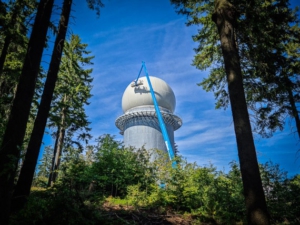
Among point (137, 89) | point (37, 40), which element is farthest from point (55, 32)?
point (137, 89)

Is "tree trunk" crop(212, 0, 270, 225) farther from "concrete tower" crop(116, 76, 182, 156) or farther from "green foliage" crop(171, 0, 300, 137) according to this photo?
"concrete tower" crop(116, 76, 182, 156)

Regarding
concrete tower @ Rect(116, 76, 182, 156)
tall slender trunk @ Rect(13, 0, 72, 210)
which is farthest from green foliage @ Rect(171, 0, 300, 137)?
concrete tower @ Rect(116, 76, 182, 156)

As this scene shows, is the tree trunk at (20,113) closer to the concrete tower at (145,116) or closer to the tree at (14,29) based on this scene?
the tree at (14,29)

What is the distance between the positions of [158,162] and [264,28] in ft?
20.5

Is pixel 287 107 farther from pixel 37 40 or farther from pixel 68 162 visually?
pixel 37 40

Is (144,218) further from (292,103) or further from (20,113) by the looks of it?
(292,103)

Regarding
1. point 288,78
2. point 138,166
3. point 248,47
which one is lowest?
point 138,166

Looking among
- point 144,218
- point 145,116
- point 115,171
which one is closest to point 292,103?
point 115,171

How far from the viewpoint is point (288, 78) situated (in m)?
12.7

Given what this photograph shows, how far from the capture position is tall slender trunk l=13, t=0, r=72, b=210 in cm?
501

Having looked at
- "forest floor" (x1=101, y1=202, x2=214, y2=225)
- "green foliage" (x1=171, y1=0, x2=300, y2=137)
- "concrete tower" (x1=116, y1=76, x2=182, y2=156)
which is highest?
"concrete tower" (x1=116, y1=76, x2=182, y2=156)

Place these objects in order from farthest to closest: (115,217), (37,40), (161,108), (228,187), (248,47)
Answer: (161,108), (248,47), (228,187), (37,40), (115,217)

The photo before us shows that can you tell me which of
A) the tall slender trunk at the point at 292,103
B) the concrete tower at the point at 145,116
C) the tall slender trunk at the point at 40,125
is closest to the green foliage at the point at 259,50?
the tall slender trunk at the point at 292,103

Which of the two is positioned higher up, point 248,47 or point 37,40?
point 248,47
